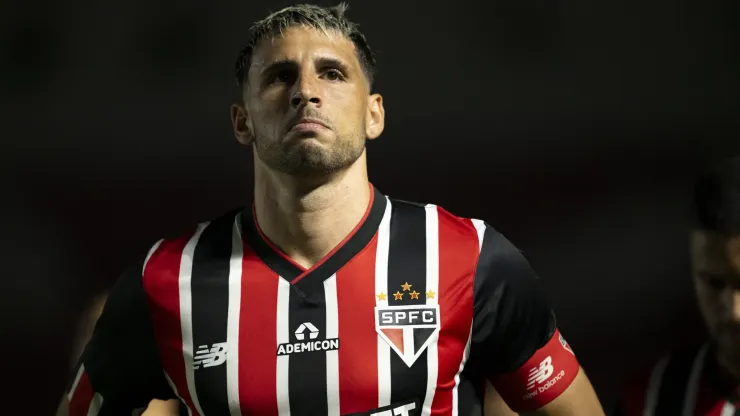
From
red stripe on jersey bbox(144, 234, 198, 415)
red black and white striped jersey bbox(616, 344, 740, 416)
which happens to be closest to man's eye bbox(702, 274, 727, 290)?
red black and white striped jersey bbox(616, 344, 740, 416)

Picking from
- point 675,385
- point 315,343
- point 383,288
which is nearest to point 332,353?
point 315,343

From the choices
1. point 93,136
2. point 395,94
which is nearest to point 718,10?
point 395,94

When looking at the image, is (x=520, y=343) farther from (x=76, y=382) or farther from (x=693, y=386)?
(x=76, y=382)

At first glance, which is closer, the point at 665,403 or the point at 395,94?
the point at 665,403

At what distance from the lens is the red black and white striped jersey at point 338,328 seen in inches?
54.1

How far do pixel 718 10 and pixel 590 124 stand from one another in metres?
0.35

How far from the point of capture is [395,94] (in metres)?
1.86

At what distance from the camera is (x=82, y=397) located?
1509 mm

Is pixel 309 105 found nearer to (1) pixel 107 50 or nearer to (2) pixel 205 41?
(2) pixel 205 41

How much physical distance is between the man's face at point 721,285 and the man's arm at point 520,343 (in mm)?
243

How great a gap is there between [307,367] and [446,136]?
0.69 m

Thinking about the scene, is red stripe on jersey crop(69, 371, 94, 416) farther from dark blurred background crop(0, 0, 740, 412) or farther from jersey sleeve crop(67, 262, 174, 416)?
dark blurred background crop(0, 0, 740, 412)

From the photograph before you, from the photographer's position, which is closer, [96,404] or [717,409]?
[717,409]

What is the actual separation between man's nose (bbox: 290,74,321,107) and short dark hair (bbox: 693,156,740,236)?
25.5 inches
